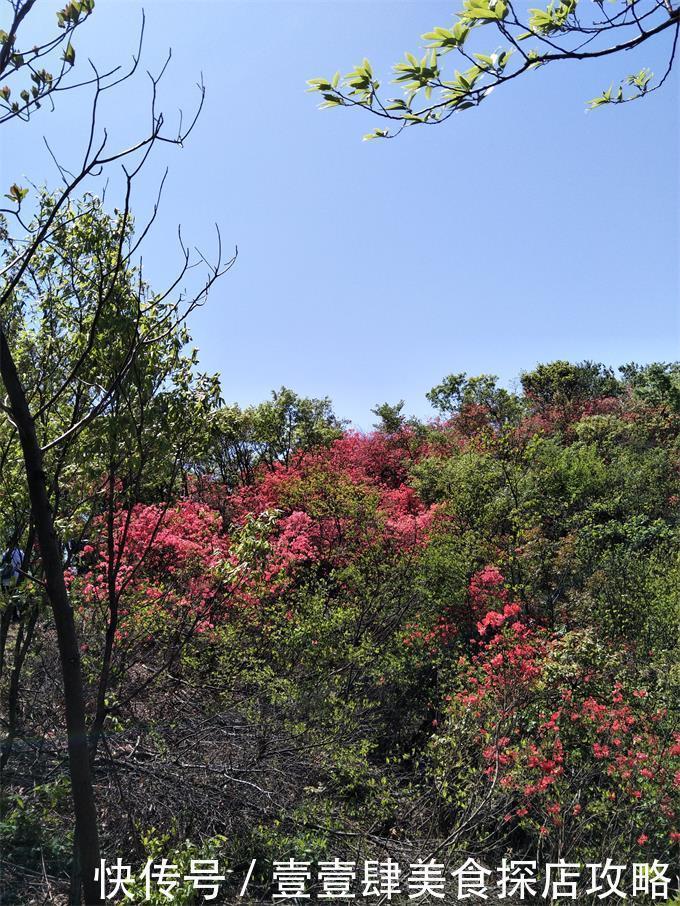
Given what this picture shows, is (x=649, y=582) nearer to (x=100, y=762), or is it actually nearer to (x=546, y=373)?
(x=100, y=762)

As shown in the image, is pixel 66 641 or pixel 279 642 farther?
pixel 279 642

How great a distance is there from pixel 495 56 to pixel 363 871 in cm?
549

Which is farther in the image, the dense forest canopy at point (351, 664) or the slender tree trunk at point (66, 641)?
the dense forest canopy at point (351, 664)

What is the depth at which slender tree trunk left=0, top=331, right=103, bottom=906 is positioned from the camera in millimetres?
1873

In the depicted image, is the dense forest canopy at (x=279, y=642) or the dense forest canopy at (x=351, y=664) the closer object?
the dense forest canopy at (x=279, y=642)

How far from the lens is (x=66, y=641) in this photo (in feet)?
6.29

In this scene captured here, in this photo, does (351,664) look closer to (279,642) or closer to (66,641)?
(279,642)

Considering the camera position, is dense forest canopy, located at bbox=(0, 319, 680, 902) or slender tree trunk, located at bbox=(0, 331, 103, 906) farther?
dense forest canopy, located at bbox=(0, 319, 680, 902)

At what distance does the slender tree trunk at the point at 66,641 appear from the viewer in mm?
1873

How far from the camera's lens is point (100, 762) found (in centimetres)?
436

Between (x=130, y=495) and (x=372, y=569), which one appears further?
(x=372, y=569)

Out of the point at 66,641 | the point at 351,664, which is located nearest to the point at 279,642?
the point at 351,664

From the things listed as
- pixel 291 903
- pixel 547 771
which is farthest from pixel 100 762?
pixel 547 771

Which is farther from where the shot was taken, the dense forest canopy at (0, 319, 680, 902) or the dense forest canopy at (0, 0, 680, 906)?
the dense forest canopy at (0, 319, 680, 902)
